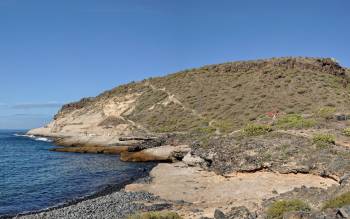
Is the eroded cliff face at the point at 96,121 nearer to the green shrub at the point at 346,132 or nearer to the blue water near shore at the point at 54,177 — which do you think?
the blue water near shore at the point at 54,177

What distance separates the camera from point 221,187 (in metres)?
28.8

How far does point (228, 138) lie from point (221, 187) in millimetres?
11136

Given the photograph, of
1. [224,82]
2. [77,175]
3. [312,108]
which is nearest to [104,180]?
→ [77,175]

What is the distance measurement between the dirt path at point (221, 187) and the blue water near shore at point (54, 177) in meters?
5.71

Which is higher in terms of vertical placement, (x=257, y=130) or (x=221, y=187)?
(x=257, y=130)

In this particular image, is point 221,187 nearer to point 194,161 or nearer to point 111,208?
point 111,208

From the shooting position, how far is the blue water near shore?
3158cm

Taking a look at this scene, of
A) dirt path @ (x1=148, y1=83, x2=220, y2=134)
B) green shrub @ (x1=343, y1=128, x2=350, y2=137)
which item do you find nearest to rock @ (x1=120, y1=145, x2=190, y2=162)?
dirt path @ (x1=148, y1=83, x2=220, y2=134)

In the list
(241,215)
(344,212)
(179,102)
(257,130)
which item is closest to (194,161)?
(257,130)

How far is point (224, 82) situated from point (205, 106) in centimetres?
1127

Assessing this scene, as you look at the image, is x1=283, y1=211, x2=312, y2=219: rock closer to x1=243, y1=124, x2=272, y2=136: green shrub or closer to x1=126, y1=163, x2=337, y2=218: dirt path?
x1=126, y1=163, x2=337, y2=218: dirt path

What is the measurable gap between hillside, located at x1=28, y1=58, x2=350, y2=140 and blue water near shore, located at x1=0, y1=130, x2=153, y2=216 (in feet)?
51.9

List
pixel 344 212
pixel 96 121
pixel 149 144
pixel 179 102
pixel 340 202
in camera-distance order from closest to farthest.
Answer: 1. pixel 344 212
2. pixel 340 202
3. pixel 149 144
4. pixel 179 102
5. pixel 96 121

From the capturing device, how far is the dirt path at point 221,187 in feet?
79.0
